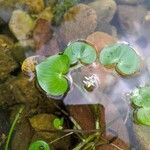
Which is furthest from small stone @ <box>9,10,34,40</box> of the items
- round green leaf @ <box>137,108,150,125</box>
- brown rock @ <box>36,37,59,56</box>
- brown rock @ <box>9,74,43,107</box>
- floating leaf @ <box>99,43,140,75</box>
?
round green leaf @ <box>137,108,150,125</box>

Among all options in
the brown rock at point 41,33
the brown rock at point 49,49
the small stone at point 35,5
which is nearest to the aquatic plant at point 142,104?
the brown rock at point 49,49

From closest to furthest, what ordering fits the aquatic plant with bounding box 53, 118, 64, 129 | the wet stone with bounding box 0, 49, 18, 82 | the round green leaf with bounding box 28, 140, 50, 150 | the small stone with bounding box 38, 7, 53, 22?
the round green leaf with bounding box 28, 140, 50, 150
the aquatic plant with bounding box 53, 118, 64, 129
the wet stone with bounding box 0, 49, 18, 82
the small stone with bounding box 38, 7, 53, 22

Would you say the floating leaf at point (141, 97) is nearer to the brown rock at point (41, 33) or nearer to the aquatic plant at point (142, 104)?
the aquatic plant at point (142, 104)

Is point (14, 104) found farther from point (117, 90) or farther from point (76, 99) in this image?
point (117, 90)

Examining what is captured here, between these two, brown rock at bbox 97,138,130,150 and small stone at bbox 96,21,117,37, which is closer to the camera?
brown rock at bbox 97,138,130,150

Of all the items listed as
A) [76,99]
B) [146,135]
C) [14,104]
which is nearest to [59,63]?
[76,99]

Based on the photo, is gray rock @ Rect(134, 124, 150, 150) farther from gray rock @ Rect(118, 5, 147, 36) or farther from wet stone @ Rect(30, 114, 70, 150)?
gray rock @ Rect(118, 5, 147, 36)

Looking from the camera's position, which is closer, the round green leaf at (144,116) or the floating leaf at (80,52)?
the round green leaf at (144,116)
